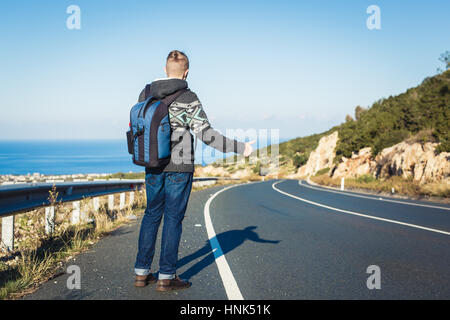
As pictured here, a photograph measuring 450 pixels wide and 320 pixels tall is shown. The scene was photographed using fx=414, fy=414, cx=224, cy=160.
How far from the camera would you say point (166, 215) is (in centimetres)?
427

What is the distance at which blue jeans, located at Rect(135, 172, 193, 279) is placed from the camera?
165 inches

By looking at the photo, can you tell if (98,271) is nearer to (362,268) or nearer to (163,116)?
(163,116)

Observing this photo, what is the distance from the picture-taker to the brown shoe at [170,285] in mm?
4156

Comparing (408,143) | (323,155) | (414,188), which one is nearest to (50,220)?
(414,188)

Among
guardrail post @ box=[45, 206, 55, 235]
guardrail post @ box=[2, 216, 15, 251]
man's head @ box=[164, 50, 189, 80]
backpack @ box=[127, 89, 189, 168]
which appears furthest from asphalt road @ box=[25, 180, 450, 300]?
man's head @ box=[164, 50, 189, 80]

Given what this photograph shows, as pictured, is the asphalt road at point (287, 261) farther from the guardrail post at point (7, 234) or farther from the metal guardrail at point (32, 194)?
the metal guardrail at point (32, 194)

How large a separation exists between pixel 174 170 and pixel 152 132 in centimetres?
45

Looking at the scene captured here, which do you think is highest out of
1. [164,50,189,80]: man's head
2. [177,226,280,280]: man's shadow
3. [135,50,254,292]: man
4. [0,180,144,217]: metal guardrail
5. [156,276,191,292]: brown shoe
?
[164,50,189,80]: man's head

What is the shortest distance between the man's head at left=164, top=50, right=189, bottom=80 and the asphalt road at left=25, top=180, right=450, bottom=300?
222 cm

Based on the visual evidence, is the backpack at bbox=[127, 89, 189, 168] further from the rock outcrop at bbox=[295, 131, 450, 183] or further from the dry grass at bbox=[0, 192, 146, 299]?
the rock outcrop at bbox=[295, 131, 450, 183]

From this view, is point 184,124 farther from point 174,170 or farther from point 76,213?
point 76,213

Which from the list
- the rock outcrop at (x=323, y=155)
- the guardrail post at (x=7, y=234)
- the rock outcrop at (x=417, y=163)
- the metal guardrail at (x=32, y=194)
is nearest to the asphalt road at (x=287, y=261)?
the guardrail post at (x=7, y=234)

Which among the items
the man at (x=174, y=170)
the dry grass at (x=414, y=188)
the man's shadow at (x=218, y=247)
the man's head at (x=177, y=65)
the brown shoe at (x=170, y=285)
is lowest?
the dry grass at (x=414, y=188)

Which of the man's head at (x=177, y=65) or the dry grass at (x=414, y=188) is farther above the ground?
the man's head at (x=177, y=65)
